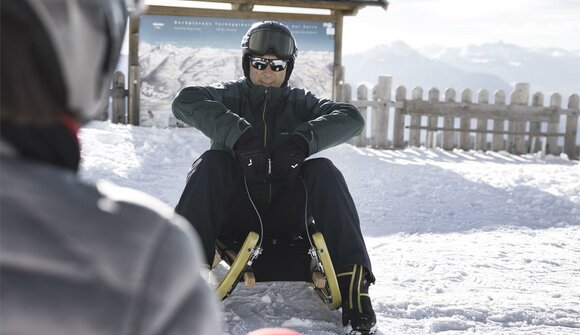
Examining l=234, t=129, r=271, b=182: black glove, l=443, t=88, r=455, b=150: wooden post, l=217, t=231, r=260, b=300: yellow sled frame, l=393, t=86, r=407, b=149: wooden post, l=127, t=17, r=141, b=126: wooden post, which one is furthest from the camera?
l=443, t=88, r=455, b=150: wooden post

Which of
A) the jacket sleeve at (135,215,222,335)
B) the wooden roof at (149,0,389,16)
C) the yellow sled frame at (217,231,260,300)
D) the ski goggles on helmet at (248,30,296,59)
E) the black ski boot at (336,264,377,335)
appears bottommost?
the black ski boot at (336,264,377,335)

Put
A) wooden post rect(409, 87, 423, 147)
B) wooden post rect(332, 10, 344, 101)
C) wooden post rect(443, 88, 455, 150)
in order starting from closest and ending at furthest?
wooden post rect(332, 10, 344, 101), wooden post rect(409, 87, 423, 147), wooden post rect(443, 88, 455, 150)

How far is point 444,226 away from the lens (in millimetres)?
5910

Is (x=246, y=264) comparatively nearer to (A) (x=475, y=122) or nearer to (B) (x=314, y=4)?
(B) (x=314, y=4)

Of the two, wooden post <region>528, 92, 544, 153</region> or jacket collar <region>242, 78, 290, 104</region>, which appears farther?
wooden post <region>528, 92, 544, 153</region>

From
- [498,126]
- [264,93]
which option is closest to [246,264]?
[264,93]

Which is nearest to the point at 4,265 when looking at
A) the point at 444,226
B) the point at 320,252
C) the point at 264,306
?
the point at 320,252

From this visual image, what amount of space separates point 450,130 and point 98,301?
11.8 metres

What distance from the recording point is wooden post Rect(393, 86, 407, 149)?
1184 centimetres

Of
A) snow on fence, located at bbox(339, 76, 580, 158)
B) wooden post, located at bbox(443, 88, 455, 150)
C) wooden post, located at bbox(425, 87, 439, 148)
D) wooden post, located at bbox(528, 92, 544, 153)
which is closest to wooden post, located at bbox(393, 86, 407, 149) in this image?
snow on fence, located at bbox(339, 76, 580, 158)

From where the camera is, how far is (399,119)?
11.9 m

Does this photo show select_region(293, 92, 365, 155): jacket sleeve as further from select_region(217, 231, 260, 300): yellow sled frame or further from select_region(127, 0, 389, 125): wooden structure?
select_region(127, 0, 389, 125): wooden structure

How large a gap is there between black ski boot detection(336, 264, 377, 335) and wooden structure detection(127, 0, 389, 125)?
801 centimetres

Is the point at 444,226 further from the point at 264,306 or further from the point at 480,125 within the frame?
the point at 480,125
